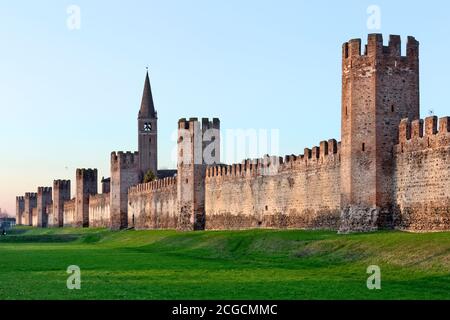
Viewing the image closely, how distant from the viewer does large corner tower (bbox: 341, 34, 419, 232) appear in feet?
115

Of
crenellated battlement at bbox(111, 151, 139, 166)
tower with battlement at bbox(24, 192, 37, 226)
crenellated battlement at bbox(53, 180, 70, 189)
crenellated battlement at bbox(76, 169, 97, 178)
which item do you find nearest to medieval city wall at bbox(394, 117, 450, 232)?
crenellated battlement at bbox(111, 151, 139, 166)

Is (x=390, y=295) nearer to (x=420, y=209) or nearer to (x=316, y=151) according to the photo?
(x=420, y=209)

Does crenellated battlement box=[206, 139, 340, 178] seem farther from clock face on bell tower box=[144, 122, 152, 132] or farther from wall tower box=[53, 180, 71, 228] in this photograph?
clock face on bell tower box=[144, 122, 152, 132]

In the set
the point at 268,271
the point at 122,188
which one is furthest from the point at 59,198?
the point at 268,271

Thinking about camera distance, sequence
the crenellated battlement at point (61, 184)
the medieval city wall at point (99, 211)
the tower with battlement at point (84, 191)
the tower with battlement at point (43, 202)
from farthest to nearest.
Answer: the tower with battlement at point (43, 202) → the crenellated battlement at point (61, 184) → the tower with battlement at point (84, 191) → the medieval city wall at point (99, 211)

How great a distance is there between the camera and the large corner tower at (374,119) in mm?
35031

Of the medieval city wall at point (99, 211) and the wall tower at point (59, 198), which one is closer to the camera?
the medieval city wall at point (99, 211)

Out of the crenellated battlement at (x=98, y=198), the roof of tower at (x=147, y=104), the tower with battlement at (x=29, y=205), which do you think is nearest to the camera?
the crenellated battlement at (x=98, y=198)

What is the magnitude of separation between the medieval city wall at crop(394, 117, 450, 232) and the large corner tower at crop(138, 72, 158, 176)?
9602cm

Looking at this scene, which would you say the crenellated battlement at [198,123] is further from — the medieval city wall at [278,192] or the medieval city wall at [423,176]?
the medieval city wall at [423,176]

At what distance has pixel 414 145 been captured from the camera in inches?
1324

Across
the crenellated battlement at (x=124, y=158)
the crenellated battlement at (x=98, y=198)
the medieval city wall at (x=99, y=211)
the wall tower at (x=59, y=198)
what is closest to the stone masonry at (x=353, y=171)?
the crenellated battlement at (x=124, y=158)

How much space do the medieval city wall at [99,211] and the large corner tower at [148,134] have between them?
83.6 feet

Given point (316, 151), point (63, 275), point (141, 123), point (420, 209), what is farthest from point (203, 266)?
point (141, 123)
